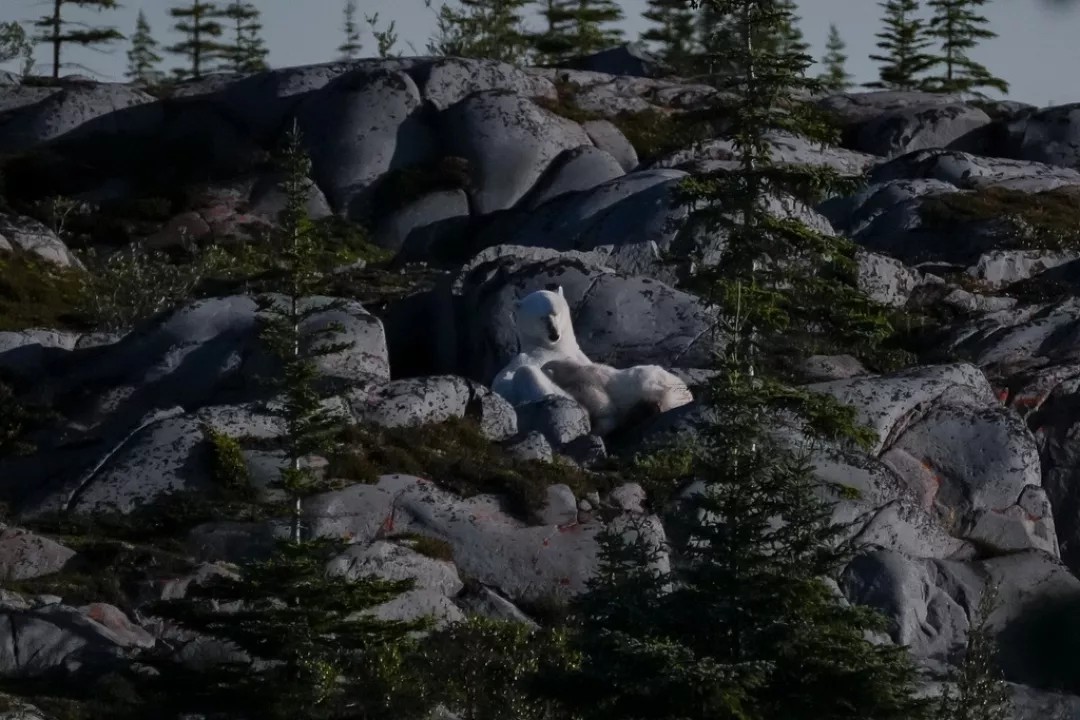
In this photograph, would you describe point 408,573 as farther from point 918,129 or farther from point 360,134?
point 918,129

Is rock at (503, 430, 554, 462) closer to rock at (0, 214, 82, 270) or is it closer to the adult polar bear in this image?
the adult polar bear

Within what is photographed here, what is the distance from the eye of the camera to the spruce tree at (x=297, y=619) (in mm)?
11930

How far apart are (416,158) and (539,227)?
269 inches

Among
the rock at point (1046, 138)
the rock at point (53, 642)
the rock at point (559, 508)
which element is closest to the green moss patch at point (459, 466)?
the rock at point (559, 508)

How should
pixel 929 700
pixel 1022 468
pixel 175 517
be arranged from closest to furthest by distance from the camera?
pixel 929 700, pixel 175 517, pixel 1022 468

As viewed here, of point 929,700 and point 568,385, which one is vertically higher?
point 929,700

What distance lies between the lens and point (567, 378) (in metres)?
22.0

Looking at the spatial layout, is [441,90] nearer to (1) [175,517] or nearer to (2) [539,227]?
(2) [539,227]

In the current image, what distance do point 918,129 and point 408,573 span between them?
2722cm

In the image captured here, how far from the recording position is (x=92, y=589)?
1541cm

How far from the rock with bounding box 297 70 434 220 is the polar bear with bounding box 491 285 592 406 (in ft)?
50.0

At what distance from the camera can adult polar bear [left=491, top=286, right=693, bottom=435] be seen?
2158 cm

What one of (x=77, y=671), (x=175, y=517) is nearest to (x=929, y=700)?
(x=77, y=671)

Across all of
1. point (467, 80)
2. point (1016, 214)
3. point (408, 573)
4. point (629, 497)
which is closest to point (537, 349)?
point (629, 497)
